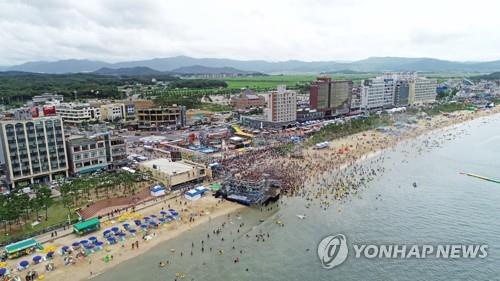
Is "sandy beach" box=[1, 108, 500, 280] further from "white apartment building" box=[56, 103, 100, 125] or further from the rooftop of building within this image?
"white apartment building" box=[56, 103, 100, 125]

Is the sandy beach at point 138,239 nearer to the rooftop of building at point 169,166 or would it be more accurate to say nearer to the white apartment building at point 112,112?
the rooftop of building at point 169,166

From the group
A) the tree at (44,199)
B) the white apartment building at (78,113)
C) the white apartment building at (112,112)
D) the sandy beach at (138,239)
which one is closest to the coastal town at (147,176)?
the sandy beach at (138,239)

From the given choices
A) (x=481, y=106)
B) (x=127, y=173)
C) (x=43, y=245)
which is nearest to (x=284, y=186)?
(x=127, y=173)

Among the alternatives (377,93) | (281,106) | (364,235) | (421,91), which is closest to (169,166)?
(364,235)

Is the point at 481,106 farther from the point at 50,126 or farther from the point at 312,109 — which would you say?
the point at 50,126

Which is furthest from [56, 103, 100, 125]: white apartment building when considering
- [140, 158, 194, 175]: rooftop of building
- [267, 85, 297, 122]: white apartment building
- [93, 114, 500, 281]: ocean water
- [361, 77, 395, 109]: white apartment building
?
[361, 77, 395, 109]: white apartment building

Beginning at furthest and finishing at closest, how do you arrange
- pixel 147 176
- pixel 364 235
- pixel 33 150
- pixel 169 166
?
pixel 169 166 < pixel 147 176 < pixel 33 150 < pixel 364 235

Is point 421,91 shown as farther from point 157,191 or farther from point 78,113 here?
point 157,191
